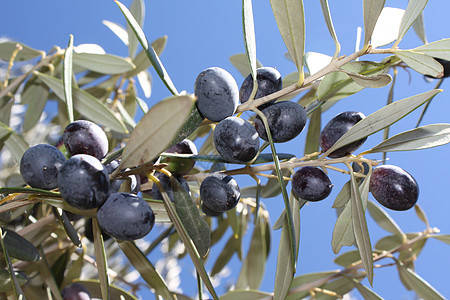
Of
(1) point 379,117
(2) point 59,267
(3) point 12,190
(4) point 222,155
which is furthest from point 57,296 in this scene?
(1) point 379,117

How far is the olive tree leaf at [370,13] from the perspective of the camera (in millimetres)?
623

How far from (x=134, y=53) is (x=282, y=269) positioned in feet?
3.05

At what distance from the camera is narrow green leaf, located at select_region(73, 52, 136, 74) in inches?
47.7

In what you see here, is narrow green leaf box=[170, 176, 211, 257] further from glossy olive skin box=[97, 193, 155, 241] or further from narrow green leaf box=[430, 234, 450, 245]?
narrow green leaf box=[430, 234, 450, 245]

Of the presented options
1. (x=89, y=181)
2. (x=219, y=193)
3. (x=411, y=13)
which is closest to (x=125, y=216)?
(x=89, y=181)

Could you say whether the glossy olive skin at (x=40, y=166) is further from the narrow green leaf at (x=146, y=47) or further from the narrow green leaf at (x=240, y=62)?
the narrow green leaf at (x=240, y=62)

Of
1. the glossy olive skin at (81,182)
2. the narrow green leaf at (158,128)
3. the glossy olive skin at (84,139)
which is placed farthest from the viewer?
the glossy olive skin at (84,139)

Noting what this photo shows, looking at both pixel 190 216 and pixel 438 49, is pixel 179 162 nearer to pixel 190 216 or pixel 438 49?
pixel 190 216

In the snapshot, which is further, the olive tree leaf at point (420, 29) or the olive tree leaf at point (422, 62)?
the olive tree leaf at point (420, 29)

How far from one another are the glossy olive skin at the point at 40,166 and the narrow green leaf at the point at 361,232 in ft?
1.53

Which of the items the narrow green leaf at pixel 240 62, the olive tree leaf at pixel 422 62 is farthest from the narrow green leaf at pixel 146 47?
the narrow green leaf at pixel 240 62

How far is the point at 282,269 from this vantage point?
0.73 meters

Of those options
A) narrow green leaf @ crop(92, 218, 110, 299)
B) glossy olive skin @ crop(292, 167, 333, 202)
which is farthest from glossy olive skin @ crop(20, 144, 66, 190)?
glossy olive skin @ crop(292, 167, 333, 202)

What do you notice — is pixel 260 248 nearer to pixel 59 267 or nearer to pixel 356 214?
pixel 59 267
